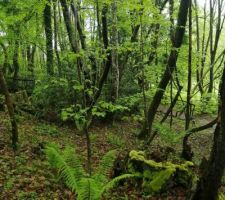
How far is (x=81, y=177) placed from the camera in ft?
18.6

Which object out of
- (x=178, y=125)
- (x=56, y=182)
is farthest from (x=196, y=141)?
(x=56, y=182)

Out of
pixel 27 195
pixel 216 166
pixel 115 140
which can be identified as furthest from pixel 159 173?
pixel 115 140

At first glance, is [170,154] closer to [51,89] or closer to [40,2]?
[51,89]

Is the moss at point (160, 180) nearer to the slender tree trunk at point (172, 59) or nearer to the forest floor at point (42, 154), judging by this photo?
the forest floor at point (42, 154)

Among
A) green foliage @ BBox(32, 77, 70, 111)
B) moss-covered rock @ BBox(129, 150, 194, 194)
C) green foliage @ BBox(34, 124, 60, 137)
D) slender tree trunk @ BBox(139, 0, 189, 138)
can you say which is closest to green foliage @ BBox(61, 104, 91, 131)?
green foliage @ BBox(34, 124, 60, 137)

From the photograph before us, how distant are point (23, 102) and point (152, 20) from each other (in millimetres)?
5905

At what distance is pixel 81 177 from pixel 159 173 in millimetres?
1666

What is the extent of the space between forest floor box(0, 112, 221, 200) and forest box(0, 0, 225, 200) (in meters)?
0.02

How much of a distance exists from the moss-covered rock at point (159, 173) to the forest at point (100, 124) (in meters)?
0.02

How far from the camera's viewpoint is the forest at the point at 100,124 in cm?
555

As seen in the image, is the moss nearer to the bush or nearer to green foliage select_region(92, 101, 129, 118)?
green foliage select_region(92, 101, 129, 118)

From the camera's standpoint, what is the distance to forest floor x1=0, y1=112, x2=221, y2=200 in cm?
549

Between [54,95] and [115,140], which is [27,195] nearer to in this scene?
[115,140]

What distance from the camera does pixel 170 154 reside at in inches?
311
